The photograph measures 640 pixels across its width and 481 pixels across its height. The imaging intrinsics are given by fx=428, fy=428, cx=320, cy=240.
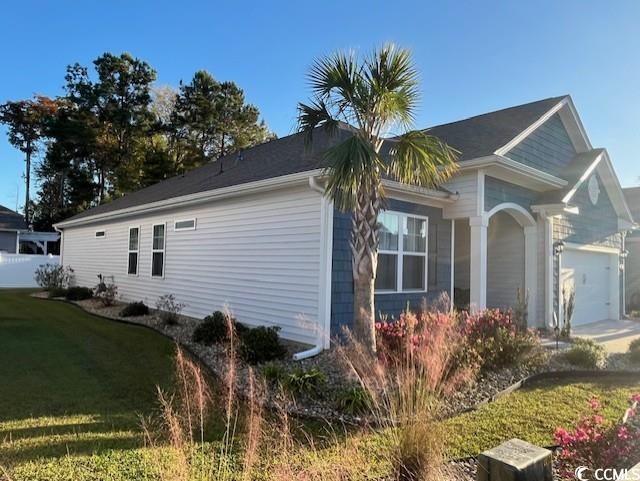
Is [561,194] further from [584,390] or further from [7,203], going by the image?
[7,203]

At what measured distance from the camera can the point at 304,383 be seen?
538cm

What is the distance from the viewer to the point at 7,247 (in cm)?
2669

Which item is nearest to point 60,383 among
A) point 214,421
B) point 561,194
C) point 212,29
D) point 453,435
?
point 214,421

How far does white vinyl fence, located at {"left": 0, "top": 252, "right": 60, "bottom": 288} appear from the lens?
2184 cm

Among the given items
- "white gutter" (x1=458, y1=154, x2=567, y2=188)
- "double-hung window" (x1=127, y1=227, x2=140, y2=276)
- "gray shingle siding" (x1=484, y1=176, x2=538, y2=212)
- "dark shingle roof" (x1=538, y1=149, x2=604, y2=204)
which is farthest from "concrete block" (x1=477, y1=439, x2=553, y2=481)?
"double-hung window" (x1=127, y1=227, x2=140, y2=276)

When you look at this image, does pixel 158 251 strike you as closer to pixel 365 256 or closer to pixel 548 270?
pixel 365 256

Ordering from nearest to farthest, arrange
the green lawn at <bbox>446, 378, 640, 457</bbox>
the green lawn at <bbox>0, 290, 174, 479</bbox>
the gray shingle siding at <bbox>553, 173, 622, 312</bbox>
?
the green lawn at <bbox>0, 290, 174, 479</bbox> < the green lawn at <bbox>446, 378, 640, 457</bbox> < the gray shingle siding at <bbox>553, 173, 622, 312</bbox>

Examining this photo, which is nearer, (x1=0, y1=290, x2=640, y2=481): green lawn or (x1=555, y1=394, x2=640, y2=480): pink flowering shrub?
(x1=555, y1=394, x2=640, y2=480): pink flowering shrub

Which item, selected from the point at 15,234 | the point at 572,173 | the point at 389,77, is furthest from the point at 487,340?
the point at 15,234

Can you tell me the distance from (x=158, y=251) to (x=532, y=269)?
34.6 feet

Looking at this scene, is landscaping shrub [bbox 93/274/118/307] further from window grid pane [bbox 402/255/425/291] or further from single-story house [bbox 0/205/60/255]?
single-story house [bbox 0/205/60/255]

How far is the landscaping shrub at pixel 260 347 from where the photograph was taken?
696 cm

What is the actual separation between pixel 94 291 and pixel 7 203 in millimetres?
32458

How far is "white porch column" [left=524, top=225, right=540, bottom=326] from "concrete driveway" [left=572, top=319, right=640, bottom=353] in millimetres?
1134
